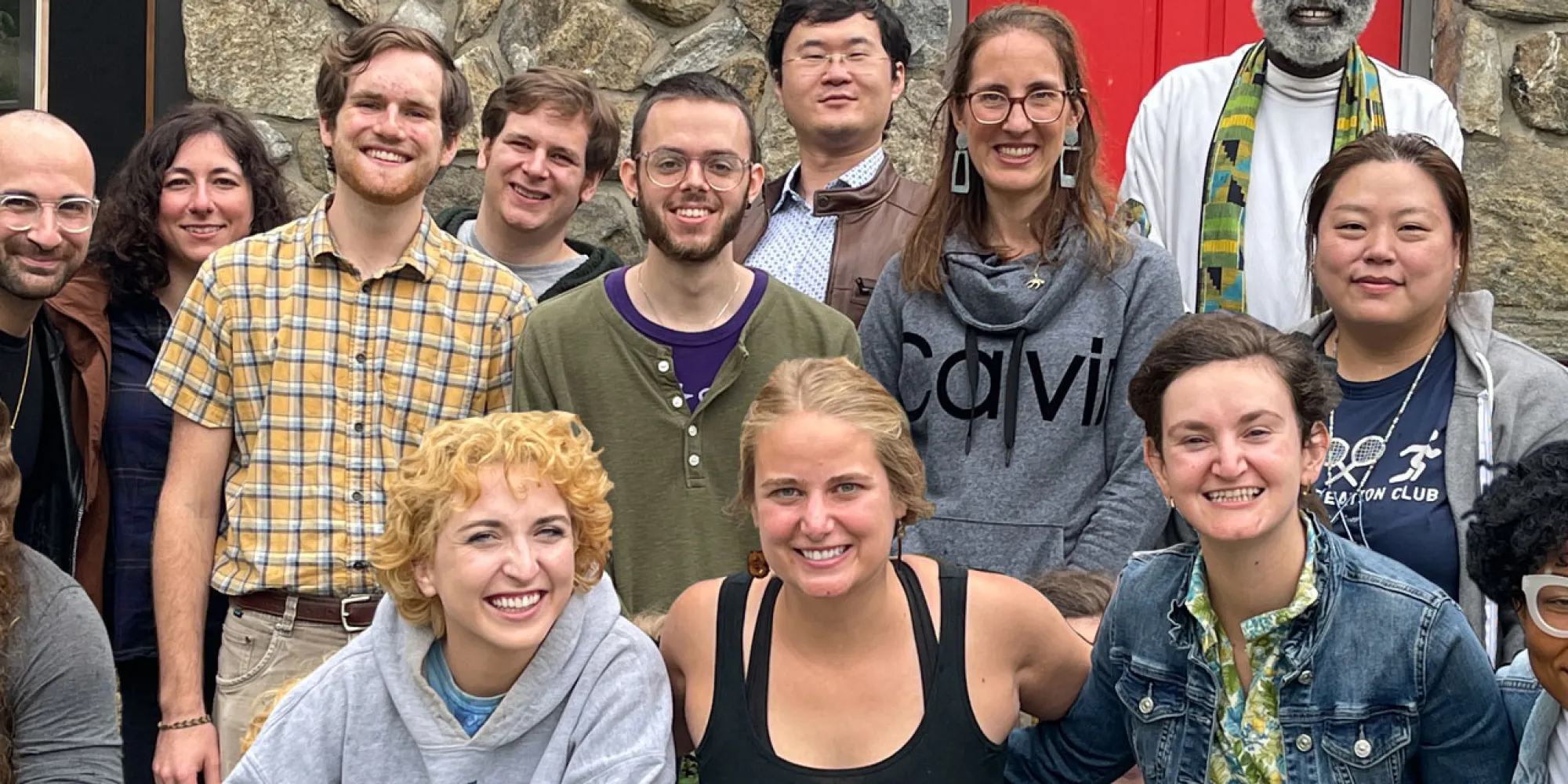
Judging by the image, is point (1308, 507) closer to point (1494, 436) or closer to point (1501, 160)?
point (1494, 436)

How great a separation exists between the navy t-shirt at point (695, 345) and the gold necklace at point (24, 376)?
1143 mm

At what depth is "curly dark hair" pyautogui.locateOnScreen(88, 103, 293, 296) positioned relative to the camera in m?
3.68

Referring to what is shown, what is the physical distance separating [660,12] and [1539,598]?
300 centimetres

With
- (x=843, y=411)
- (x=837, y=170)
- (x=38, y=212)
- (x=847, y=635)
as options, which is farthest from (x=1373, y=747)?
(x=38, y=212)

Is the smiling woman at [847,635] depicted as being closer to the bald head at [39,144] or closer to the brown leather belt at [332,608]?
the brown leather belt at [332,608]

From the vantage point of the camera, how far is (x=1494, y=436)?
3049 mm

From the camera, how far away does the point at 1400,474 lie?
3062 millimetres

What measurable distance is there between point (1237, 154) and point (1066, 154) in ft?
2.36

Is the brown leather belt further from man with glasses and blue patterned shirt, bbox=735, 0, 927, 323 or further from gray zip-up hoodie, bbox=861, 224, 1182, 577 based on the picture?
man with glasses and blue patterned shirt, bbox=735, 0, 927, 323

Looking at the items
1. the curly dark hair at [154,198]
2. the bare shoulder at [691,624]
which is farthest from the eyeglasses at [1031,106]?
the curly dark hair at [154,198]

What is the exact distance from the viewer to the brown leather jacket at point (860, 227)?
384 cm

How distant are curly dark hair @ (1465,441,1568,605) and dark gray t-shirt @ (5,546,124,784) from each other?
2.24m

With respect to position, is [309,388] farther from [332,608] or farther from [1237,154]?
[1237,154]

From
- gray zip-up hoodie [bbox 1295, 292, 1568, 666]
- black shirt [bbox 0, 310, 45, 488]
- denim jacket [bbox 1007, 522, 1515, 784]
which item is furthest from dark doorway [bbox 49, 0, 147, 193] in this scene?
gray zip-up hoodie [bbox 1295, 292, 1568, 666]
